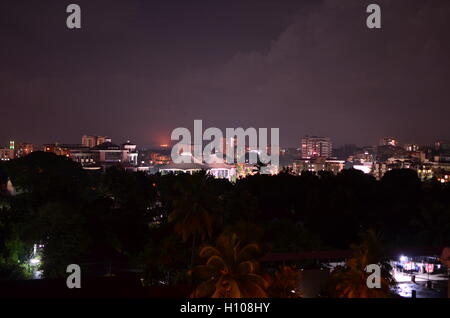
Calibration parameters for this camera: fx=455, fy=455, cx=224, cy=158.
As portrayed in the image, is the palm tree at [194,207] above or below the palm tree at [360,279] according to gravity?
above

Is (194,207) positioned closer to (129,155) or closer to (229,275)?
(229,275)

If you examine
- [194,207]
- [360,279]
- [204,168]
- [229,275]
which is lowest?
[360,279]

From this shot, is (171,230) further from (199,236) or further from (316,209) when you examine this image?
(316,209)

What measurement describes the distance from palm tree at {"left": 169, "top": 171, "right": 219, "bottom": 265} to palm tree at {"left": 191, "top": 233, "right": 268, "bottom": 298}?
944cm

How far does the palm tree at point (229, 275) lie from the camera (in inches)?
711

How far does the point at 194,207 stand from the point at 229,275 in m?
10.8

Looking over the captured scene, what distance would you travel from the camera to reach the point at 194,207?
29000 mm

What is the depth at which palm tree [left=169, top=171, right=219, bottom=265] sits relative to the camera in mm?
29000

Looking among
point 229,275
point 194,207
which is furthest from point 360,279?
point 194,207

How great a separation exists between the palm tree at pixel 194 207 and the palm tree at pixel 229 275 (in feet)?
31.0

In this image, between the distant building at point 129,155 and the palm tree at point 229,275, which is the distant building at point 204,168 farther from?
the palm tree at point 229,275

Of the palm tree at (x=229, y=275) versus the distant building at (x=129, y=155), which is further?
the distant building at (x=129, y=155)

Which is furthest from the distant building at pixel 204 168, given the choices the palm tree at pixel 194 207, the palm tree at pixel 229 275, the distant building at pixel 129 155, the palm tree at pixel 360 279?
the palm tree at pixel 229 275

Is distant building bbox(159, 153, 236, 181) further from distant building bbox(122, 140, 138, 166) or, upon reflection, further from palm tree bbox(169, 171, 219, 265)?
palm tree bbox(169, 171, 219, 265)
